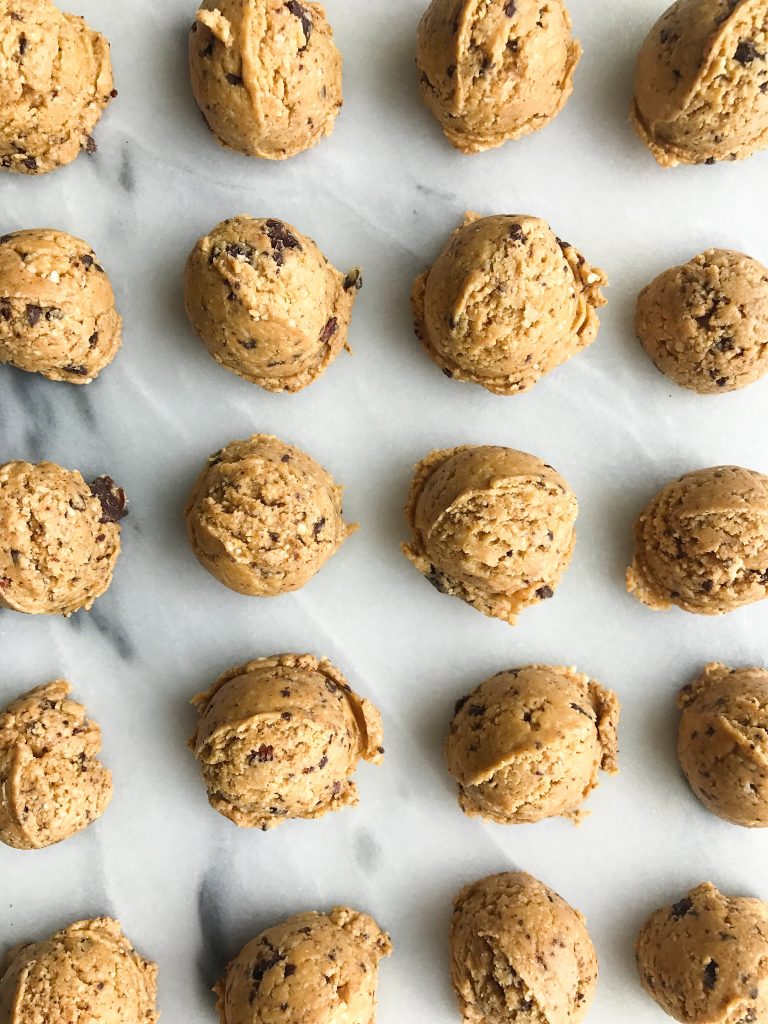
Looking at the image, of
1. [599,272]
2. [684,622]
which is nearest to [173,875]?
[684,622]

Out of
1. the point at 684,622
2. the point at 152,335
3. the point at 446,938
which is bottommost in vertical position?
the point at 446,938

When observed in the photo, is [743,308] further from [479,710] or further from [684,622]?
[479,710]

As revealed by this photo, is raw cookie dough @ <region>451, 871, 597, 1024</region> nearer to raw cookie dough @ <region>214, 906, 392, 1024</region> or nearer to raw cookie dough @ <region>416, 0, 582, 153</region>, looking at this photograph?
raw cookie dough @ <region>214, 906, 392, 1024</region>

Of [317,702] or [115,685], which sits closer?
[317,702]

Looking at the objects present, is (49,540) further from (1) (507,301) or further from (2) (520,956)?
(2) (520,956)

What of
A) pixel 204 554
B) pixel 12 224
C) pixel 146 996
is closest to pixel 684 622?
pixel 204 554

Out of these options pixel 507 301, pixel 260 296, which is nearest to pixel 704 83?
pixel 507 301

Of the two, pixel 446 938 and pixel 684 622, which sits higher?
pixel 684 622

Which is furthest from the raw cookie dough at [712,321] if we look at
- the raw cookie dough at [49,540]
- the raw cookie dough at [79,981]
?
the raw cookie dough at [79,981]
